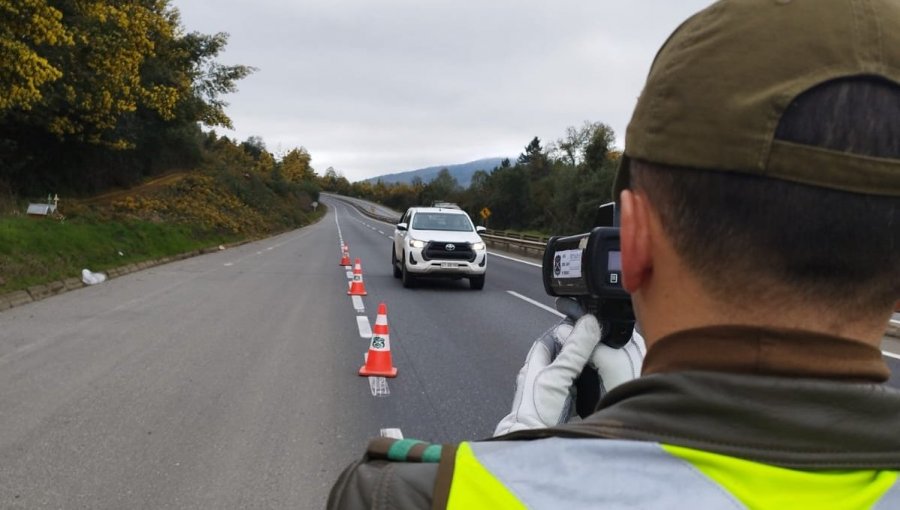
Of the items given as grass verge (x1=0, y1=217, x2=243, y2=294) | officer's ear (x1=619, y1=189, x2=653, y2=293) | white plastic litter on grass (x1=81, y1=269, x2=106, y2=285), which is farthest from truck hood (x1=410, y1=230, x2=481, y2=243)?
officer's ear (x1=619, y1=189, x2=653, y2=293)

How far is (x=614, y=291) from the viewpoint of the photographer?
219 centimetres

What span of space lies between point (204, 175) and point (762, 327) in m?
45.0

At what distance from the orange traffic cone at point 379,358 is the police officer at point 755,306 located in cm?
624

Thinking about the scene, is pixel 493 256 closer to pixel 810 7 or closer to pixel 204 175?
pixel 204 175

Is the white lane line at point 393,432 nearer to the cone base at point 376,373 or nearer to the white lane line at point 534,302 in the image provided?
the cone base at point 376,373

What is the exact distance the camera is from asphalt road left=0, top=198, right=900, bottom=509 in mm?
4238

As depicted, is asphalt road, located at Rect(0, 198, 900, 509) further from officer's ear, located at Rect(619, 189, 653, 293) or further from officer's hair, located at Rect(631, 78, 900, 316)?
officer's hair, located at Rect(631, 78, 900, 316)

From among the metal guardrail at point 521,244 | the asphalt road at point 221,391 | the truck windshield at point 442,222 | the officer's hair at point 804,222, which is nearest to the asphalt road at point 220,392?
the asphalt road at point 221,391

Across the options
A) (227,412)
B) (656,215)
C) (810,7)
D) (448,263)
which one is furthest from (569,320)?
(448,263)

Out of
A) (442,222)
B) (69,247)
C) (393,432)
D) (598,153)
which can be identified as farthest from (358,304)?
(598,153)

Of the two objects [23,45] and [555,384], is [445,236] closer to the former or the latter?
[23,45]

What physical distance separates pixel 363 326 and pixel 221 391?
400cm

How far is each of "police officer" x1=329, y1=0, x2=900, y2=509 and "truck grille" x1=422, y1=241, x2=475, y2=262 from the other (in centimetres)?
1469

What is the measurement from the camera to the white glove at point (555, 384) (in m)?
2.38
